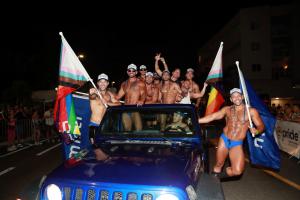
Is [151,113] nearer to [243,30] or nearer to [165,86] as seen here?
[165,86]

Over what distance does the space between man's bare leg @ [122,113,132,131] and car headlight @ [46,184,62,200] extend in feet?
5.57

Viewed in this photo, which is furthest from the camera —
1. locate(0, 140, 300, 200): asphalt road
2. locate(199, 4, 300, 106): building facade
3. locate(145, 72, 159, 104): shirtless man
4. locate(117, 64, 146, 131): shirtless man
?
locate(199, 4, 300, 106): building facade

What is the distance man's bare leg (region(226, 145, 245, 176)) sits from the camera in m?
5.49

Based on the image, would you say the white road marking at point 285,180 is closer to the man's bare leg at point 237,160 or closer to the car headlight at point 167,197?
the man's bare leg at point 237,160

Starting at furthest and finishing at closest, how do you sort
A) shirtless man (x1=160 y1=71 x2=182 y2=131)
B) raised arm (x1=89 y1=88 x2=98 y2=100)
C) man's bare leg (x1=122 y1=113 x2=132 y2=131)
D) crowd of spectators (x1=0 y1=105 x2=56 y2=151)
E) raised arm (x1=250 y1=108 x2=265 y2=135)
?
crowd of spectators (x1=0 y1=105 x2=56 y2=151)
shirtless man (x1=160 y1=71 x2=182 y2=131)
raised arm (x1=89 y1=88 x2=98 y2=100)
raised arm (x1=250 y1=108 x2=265 y2=135)
man's bare leg (x1=122 y1=113 x2=132 y2=131)

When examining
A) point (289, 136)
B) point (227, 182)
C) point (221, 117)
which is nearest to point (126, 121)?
point (221, 117)

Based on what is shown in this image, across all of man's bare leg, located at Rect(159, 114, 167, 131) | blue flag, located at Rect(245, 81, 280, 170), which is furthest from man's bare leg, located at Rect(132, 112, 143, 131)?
blue flag, located at Rect(245, 81, 280, 170)

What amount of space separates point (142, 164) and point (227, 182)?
4.01 metres

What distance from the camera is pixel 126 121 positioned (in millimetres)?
4766

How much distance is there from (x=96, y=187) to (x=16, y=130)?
1251cm

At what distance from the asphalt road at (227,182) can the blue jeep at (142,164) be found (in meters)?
0.67

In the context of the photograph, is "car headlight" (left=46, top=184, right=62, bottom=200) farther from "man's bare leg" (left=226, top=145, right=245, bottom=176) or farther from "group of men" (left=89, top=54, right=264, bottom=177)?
"man's bare leg" (left=226, top=145, right=245, bottom=176)

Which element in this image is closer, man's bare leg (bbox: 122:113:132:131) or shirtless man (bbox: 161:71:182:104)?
man's bare leg (bbox: 122:113:132:131)

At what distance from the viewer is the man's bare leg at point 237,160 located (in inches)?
216
